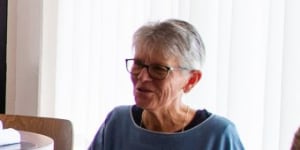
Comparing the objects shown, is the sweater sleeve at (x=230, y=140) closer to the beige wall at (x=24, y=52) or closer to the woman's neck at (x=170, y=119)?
the woman's neck at (x=170, y=119)

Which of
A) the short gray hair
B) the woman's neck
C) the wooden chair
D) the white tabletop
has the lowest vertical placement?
the wooden chair

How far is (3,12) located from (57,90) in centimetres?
62

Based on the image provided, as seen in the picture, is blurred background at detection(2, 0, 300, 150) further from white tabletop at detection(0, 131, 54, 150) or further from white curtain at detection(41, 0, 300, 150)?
white tabletop at detection(0, 131, 54, 150)

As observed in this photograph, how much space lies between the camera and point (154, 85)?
1400mm

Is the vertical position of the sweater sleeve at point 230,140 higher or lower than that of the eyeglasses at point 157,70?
lower

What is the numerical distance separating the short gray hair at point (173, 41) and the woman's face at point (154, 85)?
0.07 ft

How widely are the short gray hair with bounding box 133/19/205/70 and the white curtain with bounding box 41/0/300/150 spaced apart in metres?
0.18

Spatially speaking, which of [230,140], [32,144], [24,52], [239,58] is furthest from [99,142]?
[24,52]

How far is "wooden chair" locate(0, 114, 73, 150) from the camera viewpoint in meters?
1.99

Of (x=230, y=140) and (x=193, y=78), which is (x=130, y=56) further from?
(x=230, y=140)

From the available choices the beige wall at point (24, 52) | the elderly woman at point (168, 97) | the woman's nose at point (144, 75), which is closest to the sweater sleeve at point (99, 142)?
the elderly woman at point (168, 97)

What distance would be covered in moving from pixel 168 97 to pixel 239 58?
36 cm

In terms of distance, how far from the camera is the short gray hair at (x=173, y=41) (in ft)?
4.54

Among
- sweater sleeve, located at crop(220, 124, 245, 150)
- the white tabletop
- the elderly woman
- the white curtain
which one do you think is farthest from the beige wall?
sweater sleeve, located at crop(220, 124, 245, 150)
